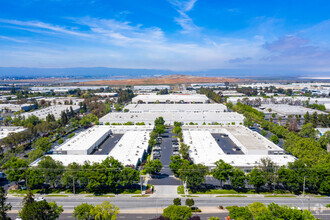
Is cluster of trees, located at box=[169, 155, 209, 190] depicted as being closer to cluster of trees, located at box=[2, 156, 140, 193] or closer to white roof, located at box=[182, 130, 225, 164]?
cluster of trees, located at box=[2, 156, 140, 193]

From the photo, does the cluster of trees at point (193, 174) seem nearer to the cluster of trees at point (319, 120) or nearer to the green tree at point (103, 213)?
the green tree at point (103, 213)

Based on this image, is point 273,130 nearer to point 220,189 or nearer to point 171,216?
point 220,189

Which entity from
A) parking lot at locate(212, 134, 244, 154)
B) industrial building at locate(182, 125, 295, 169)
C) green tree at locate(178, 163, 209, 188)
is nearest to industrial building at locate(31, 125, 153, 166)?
green tree at locate(178, 163, 209, 188)

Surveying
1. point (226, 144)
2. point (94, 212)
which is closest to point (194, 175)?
point (94, 212)

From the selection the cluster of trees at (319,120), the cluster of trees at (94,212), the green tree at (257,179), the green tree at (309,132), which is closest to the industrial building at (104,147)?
the cluster of trees at (94,212)

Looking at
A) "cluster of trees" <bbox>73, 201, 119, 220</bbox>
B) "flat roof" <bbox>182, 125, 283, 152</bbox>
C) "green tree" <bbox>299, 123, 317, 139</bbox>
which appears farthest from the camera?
"green tree" <bbox>299, 123, 317, 139</bbox>

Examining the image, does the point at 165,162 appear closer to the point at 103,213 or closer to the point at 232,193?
the point at 232,193
